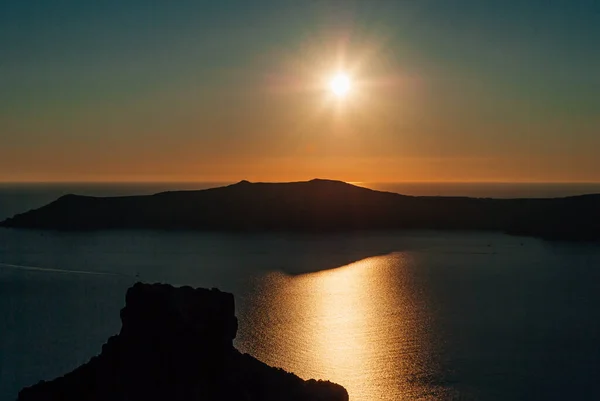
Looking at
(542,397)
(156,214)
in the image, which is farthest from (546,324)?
(156,214)

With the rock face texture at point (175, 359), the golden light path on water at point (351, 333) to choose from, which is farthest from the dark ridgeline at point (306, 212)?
the rock face texture at point (175, 359)

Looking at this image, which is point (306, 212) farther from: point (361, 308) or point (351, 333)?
point (351, 333)

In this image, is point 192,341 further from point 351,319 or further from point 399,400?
point 351,319

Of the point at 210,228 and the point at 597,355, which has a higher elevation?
the point at 210,228

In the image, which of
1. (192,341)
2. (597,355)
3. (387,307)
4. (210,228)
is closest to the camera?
(192,341)

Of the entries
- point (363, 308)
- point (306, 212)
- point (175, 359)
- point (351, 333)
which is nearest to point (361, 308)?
point (363, 308)

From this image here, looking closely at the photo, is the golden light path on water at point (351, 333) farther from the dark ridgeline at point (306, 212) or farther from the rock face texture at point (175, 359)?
the dark ridgeline at point (306, 212)

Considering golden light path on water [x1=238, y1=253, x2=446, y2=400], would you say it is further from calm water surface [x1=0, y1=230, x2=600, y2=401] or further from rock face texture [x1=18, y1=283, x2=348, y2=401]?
rock face texture [x1=18, y1=283, x2=348, y2=401]
